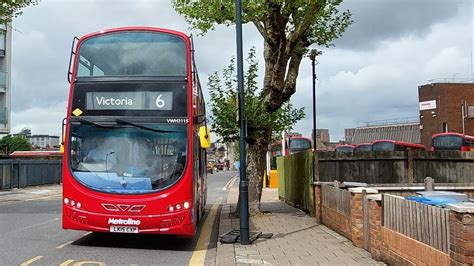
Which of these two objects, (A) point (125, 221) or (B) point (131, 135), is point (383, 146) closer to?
(B) point (131, 135)

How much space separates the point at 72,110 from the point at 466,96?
210 ft

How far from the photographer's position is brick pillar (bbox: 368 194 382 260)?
8.48m

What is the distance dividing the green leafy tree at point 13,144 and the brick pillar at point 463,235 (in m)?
98.5

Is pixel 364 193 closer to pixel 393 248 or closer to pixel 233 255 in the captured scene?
pixel 393 248

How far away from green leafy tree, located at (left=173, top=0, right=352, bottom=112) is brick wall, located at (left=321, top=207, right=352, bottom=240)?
12.5ft

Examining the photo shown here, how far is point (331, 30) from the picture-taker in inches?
632

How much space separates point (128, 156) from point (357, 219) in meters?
4.61

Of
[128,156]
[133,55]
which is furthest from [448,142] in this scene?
[128,156]

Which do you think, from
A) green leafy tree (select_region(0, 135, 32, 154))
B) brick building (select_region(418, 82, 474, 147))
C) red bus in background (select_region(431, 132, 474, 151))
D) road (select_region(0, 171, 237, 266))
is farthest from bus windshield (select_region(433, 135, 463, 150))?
green leafy tree (select_region(0, 135, 32, 154))

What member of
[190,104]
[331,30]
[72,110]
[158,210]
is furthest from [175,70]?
[331,30]

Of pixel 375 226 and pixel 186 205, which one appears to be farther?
pixel 186 205

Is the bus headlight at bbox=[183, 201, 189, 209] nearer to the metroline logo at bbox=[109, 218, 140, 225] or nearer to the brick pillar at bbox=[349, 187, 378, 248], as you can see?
the metroline logo at bbox=[109, 218, 140, 225]

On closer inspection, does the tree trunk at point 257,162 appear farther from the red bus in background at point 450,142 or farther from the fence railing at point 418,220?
the red bus in background at point 450,142

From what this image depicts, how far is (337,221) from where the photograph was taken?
38.0 feet
